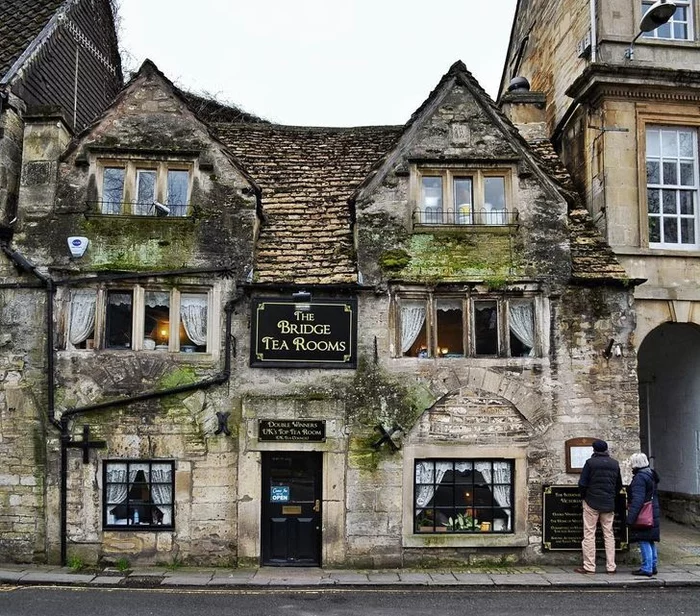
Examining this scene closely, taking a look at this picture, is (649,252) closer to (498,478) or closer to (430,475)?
(498,478)

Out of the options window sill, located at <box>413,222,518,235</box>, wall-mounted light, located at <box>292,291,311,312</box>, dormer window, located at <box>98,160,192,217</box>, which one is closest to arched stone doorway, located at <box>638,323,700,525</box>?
window sill, located at <box>413,222,518,235</box>

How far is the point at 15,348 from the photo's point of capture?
1404 cm

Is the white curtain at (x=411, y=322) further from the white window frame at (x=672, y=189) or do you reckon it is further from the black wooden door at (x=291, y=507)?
the white window frame at (x=672, y=189)

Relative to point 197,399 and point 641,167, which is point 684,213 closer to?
point 641,167

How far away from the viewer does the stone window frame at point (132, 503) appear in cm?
1369

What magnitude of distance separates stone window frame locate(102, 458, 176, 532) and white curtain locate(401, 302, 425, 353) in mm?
5051

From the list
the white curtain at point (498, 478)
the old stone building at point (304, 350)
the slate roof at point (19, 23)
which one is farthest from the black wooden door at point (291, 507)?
the slate roof at point (19, 23)

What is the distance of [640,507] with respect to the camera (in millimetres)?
12898

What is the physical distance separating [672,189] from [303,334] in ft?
29.6

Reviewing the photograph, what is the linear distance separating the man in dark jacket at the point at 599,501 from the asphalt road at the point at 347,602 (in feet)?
2.94

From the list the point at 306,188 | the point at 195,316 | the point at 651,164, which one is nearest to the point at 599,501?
the point at 651,164

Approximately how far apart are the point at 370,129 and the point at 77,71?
849 centimetres

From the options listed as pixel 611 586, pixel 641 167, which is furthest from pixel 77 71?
pixel 611 586

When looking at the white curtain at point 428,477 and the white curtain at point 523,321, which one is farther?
the white curtain at point 523,321
